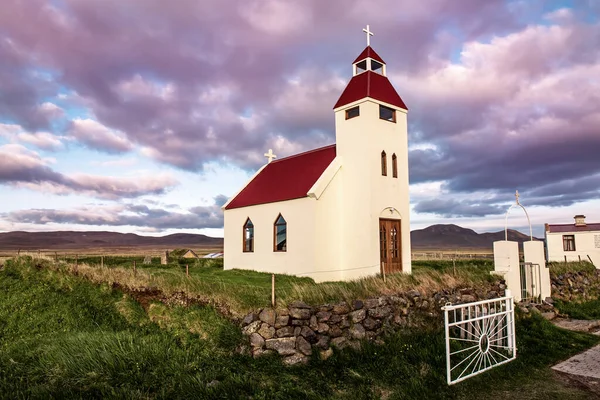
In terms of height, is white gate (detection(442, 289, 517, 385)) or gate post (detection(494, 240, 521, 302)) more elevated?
gate post (detection(494, 240, 521, 302))

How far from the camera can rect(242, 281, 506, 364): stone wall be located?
1076cm

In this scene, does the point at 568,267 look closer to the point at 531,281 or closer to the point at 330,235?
the point at 531,281

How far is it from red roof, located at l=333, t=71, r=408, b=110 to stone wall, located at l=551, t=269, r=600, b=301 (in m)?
12.0

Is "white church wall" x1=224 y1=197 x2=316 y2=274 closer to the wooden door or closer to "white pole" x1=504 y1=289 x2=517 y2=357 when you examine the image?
the wooden door

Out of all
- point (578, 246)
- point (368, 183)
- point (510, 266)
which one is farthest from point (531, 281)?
point (578, 246)

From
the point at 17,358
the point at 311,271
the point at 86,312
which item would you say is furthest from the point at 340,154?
the point at 17,358

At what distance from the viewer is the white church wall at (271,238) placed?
19.1 metres

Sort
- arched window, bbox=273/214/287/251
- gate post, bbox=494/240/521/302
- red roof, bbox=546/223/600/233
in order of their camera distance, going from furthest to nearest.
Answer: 1. red roof, bbox=546/223/600/233
2. arched window, bbox=273/214/287/251
3. gate post, bbox=494/240/521/302

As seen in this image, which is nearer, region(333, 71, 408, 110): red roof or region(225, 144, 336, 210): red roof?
region(333, 71, 408, 110): red roof

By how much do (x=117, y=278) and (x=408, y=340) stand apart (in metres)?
12.0

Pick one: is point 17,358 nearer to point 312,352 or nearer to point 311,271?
point 312,352

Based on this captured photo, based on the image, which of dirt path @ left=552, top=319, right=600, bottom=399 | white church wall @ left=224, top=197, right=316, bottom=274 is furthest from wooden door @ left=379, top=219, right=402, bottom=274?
dirt path @ left=552, top=319, right=600, bottom=399

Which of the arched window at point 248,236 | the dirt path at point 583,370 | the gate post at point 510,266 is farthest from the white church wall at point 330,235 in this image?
the dirt path at point 583,370

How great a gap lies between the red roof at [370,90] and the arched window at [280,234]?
6.32 metres
